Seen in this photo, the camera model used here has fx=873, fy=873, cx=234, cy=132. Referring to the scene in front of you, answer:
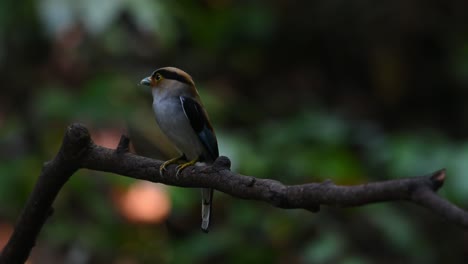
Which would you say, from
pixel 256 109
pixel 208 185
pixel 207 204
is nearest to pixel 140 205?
pixel 256 109

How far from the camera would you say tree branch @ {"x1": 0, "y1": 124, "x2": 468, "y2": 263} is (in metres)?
Result: 1.00

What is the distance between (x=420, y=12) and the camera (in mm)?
5055

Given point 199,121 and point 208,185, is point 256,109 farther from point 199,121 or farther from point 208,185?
point 208,185

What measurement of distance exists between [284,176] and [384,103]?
1909 millimetres

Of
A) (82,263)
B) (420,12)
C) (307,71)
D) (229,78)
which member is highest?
(420,12)

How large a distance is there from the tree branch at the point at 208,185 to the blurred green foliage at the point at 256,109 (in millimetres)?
1493

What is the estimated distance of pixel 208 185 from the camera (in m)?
1.36

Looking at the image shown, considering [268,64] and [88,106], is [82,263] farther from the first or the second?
[268,64]

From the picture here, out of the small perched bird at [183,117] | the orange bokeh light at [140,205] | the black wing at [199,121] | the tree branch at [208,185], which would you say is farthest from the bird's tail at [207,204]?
the orange bokeh light at [140,205]

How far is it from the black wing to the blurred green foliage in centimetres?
106

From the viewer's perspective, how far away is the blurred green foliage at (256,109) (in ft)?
10.6

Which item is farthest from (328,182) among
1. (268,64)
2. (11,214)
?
(268,64)

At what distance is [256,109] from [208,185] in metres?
3.44

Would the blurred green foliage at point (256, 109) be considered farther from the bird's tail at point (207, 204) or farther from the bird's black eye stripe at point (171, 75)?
the bird's black eye stripe at point (171, 75)
